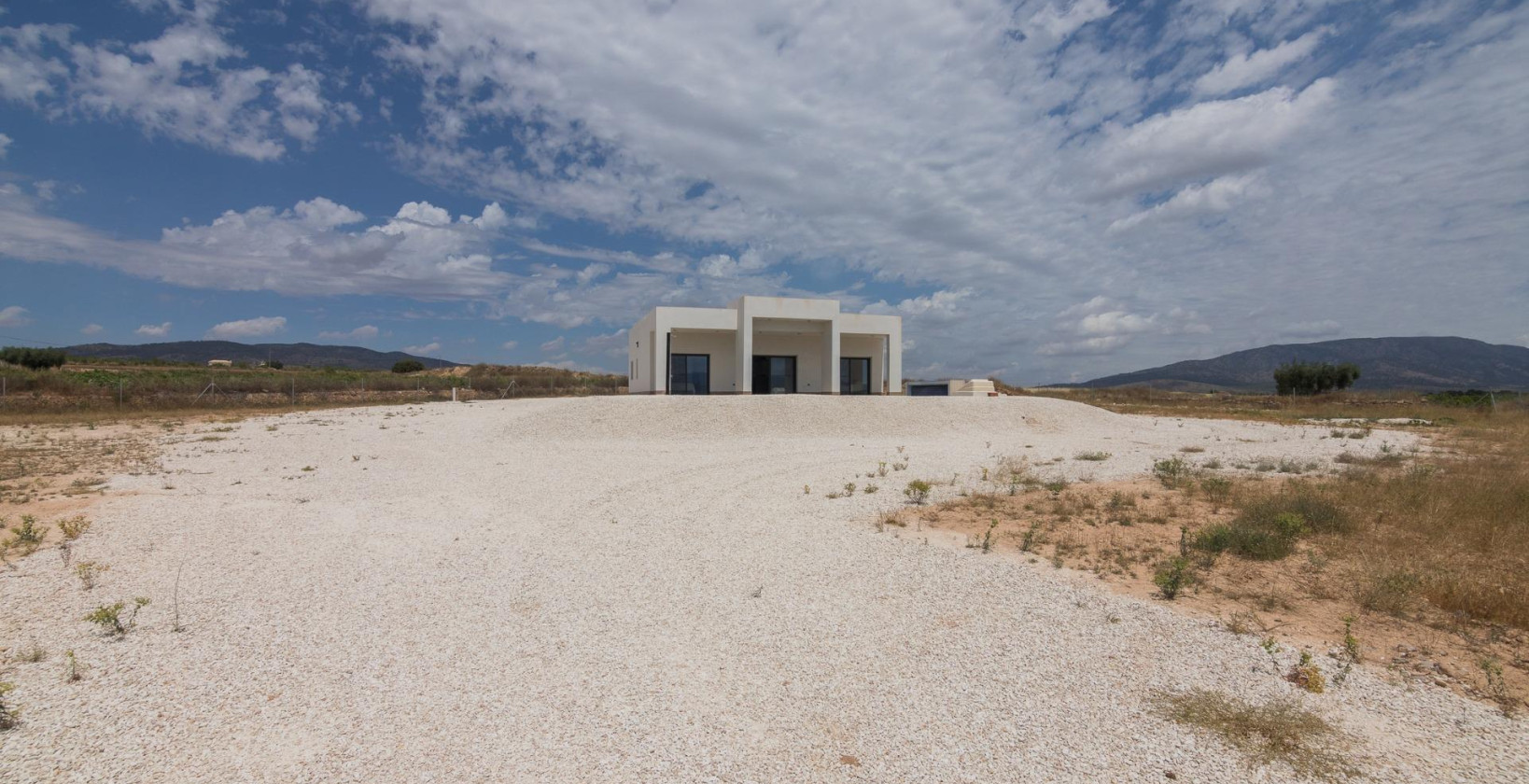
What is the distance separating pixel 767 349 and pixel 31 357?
56735mm

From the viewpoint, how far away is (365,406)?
31.3m

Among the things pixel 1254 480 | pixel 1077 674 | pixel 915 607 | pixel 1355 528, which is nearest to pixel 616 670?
pixel 915 607

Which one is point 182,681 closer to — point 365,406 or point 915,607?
point 915,607

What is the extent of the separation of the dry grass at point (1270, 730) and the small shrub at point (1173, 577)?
1848 millimetres

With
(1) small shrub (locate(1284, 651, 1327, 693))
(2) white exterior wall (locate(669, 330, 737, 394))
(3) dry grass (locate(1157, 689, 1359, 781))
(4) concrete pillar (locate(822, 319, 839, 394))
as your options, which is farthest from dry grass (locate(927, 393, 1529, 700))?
(2) white exterior wall (locate(669, 330, 737, 394))

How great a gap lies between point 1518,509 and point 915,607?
810 cm

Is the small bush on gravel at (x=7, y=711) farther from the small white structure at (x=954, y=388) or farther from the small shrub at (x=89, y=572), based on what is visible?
the small white structure at (x=954, y=388)

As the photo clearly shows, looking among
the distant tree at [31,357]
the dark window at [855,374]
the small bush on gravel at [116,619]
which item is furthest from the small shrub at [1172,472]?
the distant tree at [31,357]

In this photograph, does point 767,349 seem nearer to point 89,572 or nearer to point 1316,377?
point 89,572

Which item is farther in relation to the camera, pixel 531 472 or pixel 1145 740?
pixel 531 472

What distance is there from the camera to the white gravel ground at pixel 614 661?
11.6 ft

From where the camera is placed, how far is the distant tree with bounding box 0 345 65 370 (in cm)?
4981

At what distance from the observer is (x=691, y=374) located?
30.3 meters

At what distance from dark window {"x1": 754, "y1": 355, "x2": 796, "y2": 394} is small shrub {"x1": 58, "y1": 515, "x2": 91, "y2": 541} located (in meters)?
24.1
